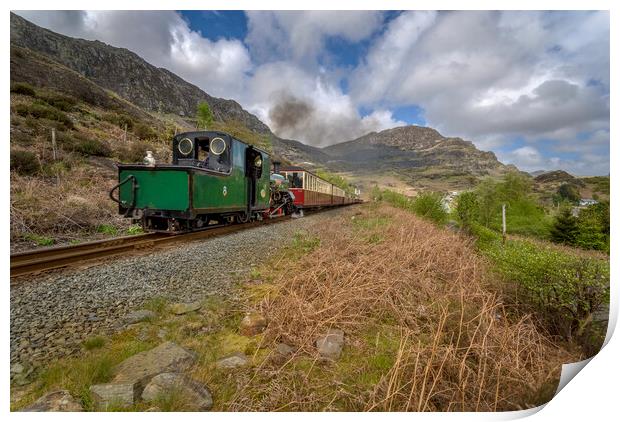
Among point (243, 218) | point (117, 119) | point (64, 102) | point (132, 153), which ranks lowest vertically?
point (243, 218)

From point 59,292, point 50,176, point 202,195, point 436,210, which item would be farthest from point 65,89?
point 436,210

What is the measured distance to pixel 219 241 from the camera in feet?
18.2

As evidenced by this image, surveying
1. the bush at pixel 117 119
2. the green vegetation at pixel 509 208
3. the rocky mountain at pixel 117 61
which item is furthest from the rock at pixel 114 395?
the bush at pixel 117 119

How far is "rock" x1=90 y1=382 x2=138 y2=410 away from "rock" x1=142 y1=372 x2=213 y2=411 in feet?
0.19

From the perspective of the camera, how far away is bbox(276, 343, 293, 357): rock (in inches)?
70.5

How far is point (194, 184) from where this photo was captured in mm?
5070

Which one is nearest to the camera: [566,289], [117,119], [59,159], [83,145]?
[566,289]

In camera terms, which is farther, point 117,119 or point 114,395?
point 117,119

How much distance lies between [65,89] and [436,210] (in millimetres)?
16711

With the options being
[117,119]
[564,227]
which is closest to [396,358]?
[564,227]

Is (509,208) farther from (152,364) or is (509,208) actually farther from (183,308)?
(152,364)

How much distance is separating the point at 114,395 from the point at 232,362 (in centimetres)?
59

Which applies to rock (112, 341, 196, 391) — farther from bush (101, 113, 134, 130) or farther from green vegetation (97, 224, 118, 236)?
bush (101, 113, 134, 130)

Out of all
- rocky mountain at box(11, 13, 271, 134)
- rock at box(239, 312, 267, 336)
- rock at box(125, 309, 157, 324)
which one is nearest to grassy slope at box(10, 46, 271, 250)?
rocky mountain at box(11, 13, 271, 134)
